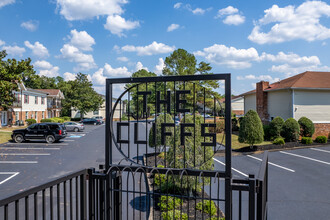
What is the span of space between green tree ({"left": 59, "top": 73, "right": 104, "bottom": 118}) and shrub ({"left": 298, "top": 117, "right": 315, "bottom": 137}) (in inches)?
1244

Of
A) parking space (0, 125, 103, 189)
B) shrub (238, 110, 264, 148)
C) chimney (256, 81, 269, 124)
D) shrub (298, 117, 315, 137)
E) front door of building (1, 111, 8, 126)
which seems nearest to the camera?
parking space (0, 125, 103, 189)

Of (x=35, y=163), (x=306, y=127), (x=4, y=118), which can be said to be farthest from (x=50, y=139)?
(x=306, y=127)

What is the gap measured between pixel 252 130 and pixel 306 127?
597 centimetres

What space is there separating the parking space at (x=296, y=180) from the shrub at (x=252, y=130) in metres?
0.95

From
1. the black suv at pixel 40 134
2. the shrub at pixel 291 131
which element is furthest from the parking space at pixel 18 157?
the shrub at pixel 291 131

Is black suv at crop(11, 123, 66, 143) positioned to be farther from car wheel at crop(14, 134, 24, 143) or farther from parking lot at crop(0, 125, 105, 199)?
parking lot at crop(0, 125, 105, 199)

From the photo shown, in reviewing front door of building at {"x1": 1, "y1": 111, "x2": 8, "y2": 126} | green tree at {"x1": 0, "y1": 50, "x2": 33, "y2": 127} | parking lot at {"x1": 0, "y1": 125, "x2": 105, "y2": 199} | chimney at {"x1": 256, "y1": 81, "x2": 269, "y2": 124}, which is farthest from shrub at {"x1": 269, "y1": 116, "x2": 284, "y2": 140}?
front door of building at {"x1": 1, "y1": 111, "x2": 8, "y2": 126}

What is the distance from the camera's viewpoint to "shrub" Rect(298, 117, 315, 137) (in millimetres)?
17094

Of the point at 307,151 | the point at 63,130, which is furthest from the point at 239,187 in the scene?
the point at 63,130

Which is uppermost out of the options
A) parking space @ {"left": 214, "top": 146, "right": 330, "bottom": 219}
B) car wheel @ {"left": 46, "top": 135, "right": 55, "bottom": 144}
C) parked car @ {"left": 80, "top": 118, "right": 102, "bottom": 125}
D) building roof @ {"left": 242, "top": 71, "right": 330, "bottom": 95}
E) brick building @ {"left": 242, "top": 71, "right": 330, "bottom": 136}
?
building roof @ {"left": 242, "top": 71, "right": 330, "bottom": 95}

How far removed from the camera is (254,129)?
45.8 ft

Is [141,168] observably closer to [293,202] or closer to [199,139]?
[199,139]

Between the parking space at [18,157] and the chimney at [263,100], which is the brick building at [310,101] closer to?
the chimney at [263,100]

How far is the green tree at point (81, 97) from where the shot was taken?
39.9m
